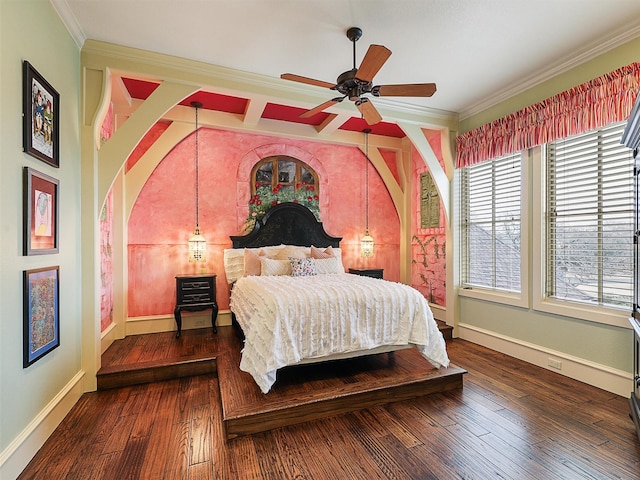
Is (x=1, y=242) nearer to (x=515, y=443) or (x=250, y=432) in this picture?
(x=250, y=432)

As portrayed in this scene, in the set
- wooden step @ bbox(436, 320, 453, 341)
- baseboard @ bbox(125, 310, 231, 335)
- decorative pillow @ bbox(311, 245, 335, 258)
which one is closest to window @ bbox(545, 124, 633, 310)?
wooden step @ bbox(436, 320, 453, 341)

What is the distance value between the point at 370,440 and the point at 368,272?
10.1 feet

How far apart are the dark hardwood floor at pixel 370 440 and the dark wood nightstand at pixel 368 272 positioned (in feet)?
7.84

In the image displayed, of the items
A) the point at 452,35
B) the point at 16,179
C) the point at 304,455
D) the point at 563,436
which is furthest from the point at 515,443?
the point at 16,179

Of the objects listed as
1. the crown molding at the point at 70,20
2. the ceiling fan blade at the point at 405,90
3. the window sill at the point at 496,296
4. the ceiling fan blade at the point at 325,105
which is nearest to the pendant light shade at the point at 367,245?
the window sill at the point at 496,296

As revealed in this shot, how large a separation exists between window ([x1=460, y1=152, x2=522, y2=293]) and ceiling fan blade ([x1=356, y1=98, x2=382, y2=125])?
73.8 inches

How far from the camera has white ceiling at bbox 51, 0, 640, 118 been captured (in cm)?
240

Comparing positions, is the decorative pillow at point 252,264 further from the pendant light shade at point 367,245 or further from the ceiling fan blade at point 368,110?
the ceiling fan blade at point 368,110

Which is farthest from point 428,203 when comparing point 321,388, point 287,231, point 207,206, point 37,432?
point 37,432

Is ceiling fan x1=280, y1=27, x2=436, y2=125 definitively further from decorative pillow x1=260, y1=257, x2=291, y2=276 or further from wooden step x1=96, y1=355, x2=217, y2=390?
wooden step x1=96, y1=355, x2=217, y2=390

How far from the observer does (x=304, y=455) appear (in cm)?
200

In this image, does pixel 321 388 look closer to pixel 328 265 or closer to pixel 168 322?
pixel 328 265

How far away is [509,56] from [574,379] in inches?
123

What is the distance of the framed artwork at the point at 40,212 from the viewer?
76.2 inches
